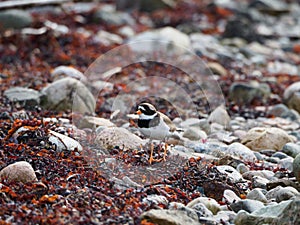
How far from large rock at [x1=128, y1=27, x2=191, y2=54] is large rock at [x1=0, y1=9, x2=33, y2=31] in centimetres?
178

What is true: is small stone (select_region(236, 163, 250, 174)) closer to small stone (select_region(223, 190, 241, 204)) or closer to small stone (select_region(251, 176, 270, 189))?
small stone (select_region(251, 176, 270, 189))

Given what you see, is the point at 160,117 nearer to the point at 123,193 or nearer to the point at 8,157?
the point at 123,193

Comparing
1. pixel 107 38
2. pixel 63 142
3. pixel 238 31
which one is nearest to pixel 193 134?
pixel 63 142

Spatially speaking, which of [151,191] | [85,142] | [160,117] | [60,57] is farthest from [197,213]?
[60,57]

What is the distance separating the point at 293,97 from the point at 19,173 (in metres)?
4.68

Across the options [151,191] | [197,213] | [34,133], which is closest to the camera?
[197,213]

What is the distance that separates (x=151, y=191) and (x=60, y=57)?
5297 mm

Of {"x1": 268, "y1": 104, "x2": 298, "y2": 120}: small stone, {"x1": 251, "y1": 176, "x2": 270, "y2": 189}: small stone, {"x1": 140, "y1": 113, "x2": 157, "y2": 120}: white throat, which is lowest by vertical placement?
{"x1": 268, "y1": 104, "x2": 298, "y2": 120}: small stone

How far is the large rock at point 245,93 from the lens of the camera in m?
8.46

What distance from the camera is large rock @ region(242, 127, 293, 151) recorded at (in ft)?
21.1

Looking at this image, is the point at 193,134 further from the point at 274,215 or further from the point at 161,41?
the point at 161,41

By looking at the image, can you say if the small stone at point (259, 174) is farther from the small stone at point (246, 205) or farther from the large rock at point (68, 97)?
the large rock at point (68, 97)

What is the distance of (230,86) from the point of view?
8938mm

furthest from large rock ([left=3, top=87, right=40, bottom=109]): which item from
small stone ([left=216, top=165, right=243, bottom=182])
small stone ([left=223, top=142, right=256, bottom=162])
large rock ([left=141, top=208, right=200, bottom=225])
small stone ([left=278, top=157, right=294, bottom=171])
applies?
large rock ([left=141, top=208, right=200, bottom=225])
